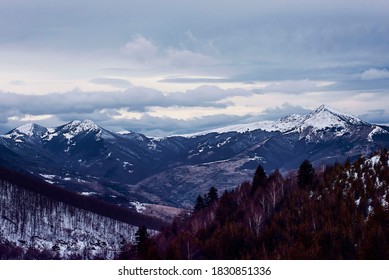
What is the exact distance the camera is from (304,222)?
158ft

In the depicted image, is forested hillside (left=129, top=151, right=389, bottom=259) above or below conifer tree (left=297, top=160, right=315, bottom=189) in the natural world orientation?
below

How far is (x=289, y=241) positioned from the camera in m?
43.2

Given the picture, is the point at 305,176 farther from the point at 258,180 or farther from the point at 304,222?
the point at 304,222

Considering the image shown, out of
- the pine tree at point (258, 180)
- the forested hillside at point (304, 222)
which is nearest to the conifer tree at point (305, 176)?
the forested hillside at point (304, 222)

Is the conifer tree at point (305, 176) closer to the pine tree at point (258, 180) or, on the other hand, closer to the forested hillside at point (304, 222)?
the forested hillside at point (304, 222)

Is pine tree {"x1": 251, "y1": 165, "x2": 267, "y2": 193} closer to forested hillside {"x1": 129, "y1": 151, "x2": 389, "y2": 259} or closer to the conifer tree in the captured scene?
forested hillside {"x1": 129, "y1": 151, "x2": 389, "y2": 259}

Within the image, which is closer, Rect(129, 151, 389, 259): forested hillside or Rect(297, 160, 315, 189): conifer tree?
Rect(129, 151, 389, 259): forested hillside

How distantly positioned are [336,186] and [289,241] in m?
14.8

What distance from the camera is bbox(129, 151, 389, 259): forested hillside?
115 feet

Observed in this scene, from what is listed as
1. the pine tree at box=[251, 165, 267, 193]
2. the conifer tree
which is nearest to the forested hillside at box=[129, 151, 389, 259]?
the conifer tree

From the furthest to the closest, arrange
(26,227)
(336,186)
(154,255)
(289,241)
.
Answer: (26,227) < (336,186) < (289,241) < (154,255)

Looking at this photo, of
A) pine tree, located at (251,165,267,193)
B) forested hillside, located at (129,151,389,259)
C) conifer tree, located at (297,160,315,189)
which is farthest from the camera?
pine tree, located at (251,165,267,193)
